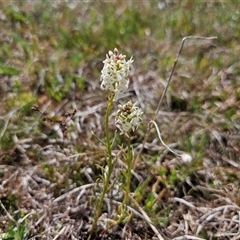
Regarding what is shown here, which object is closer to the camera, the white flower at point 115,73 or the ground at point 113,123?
the white flower at point 115,73

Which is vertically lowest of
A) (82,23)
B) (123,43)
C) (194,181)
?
(194,181)

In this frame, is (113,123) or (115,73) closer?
(115,73)

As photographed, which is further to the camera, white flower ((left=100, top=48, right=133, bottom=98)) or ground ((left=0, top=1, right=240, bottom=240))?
ground ((left=0, top=1, right=240, bottom=240))

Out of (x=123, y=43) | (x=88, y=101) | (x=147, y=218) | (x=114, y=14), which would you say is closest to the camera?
(x=147, y=218)

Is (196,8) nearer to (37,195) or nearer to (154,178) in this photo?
(154,178)

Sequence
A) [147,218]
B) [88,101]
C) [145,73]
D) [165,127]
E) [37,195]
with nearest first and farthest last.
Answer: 1. [147,218]
2. [37,195]
3. [165,127]
4. [88,101]
5. [145,73]

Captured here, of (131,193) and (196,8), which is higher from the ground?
(196,8)

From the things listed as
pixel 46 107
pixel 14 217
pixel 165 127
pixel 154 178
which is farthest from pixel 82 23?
pixel 14 217

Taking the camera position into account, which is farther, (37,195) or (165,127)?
(165,127)
